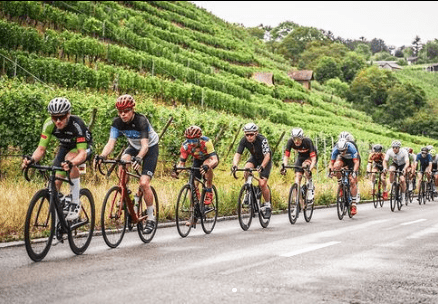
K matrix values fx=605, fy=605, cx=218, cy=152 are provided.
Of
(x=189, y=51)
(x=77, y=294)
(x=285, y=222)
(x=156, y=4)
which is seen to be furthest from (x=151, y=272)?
(x=156, y=4)

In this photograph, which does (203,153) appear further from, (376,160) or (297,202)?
(376,160)

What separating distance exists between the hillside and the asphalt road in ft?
30.4

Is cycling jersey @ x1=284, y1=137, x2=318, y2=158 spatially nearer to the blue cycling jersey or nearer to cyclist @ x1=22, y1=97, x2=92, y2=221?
the blue cycling jersey

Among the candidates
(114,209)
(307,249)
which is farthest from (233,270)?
(114,209)

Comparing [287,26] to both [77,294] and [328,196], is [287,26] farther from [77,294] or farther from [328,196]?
[77,294]

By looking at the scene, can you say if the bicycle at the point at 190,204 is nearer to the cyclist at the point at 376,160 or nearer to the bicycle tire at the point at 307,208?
the bicycle tire at the point at 307,208

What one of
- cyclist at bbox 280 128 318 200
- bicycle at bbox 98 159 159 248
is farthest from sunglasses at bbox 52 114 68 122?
cyclist at bbox 280 128 318 200

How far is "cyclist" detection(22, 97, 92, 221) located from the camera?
7961 mm

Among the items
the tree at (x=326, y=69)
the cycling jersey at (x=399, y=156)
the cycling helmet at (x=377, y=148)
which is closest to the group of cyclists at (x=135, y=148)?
the cycling jersey at (x=399, y=156)

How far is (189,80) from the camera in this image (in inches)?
2009

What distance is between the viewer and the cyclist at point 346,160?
15.7m

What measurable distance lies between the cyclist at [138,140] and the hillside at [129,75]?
8.35 metres

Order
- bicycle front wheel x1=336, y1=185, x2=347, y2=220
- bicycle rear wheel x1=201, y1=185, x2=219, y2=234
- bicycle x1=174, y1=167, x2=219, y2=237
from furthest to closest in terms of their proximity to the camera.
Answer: bicycle front wheel x1=336, y1=185, x2=347, y2=220 < bicycle rear wheel x1=201, y1=185, x2=219, y2=234 < bicycle x1=174, y1=167, x2=219, y2=237

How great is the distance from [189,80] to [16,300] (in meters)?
46.2
